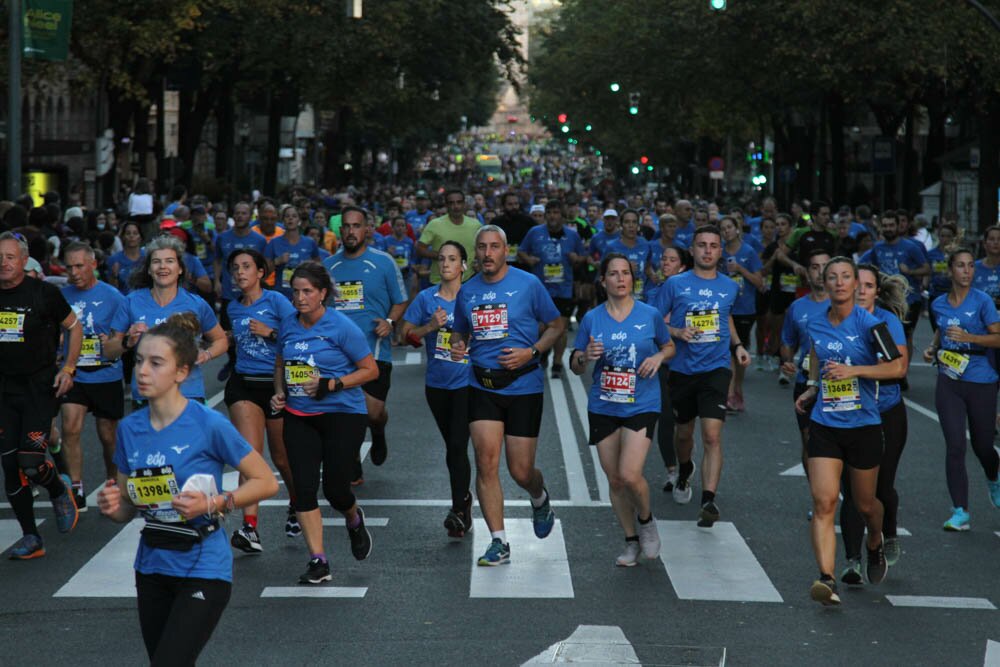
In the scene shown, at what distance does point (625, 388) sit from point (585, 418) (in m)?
6.93

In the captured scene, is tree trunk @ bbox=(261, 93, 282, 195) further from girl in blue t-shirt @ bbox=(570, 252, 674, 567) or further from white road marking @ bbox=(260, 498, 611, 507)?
girl in blue t-shirt @ bbox=(570, 252, 674, 567)

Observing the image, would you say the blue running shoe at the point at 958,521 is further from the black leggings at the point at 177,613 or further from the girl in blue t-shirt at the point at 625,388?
the black leggings at the point at 177,613

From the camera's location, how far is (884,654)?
26.3ft

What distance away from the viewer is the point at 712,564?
10.1m

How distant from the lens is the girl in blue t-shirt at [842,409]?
8836 mm

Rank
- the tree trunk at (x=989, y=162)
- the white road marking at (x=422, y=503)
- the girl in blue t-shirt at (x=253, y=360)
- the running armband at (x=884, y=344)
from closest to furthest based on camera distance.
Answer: the running armband at (x=884, y=344)
the girl in blue t-shirt at (x=253, y=360)
the white road marking at (x=422, y=503)
the tree trunk at (x=989, y=162)

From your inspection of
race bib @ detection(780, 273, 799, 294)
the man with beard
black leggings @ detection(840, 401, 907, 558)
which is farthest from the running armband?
race bib @ detection(780, 273, 799, 294)

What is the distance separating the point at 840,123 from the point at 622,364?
40737 mm

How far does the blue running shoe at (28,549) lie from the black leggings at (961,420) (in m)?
5.46

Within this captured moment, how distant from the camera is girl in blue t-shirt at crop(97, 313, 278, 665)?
231 inches

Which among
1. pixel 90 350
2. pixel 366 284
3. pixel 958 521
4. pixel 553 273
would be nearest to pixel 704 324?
pixel 958 521

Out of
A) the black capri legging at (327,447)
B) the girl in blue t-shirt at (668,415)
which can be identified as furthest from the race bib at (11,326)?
the girl in blue t-shirt at (668,415)

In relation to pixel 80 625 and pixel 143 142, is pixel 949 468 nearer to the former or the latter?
pixel 80 625

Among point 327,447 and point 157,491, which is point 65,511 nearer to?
point 327,447
